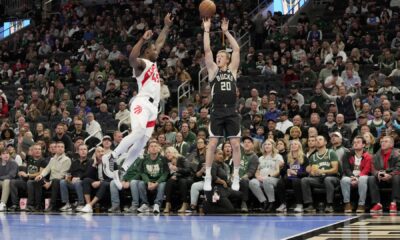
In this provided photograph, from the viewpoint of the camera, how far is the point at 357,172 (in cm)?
1470

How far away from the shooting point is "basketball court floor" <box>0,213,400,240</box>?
33.3 ft

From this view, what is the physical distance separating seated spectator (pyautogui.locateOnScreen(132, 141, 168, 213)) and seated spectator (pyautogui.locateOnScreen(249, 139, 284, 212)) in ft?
5.89

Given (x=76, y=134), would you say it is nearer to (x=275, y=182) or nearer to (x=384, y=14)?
(x=275, y=182)

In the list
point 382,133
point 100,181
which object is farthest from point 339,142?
point 100,181

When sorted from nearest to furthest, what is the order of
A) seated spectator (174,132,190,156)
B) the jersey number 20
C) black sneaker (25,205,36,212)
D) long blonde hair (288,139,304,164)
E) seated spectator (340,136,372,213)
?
the jersey number 20
seated spectator (340,136,372,213)
long blonde hair (288,139,304,164)
seated spectator (174,132,190,156)
black sneaker (25,205,36,212)

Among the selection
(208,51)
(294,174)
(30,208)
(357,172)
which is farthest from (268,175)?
(30,208)

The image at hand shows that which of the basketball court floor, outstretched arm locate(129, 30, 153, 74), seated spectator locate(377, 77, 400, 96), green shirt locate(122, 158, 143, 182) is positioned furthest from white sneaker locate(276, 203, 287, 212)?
seated spectator locate(377, 77, 400, 96)

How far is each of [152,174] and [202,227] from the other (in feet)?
14.9

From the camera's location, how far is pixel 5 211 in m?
16.7

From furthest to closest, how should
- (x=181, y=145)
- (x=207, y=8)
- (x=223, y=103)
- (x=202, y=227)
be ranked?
(x=181, y=145) → (x=223, y=103) → (x=207, y=8) → (x=202, y=227)

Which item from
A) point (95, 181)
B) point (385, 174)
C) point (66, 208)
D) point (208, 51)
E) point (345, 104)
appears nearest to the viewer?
point (208, 51)

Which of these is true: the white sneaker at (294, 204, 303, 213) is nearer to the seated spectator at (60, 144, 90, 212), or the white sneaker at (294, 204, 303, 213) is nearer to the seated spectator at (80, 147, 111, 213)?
the seated spectator at (80, 147, 111, 213)

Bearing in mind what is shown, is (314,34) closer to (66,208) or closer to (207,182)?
(66,208)

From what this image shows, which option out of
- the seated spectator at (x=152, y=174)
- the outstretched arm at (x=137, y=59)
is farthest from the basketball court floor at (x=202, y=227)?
the outstretched arm at (x=137, y=59)
